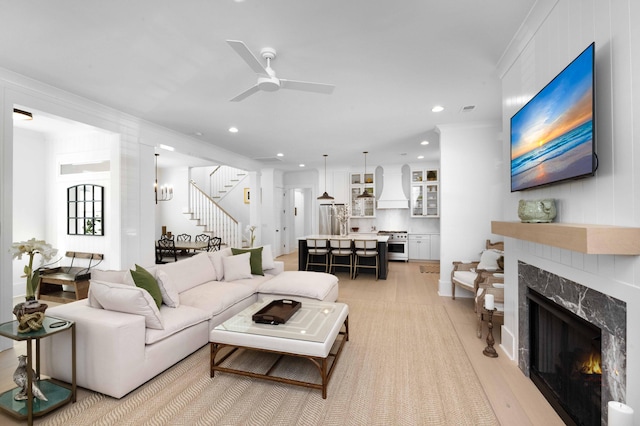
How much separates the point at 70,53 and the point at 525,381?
477 cm

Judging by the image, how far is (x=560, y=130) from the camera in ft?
5.82

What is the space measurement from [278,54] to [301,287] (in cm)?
259

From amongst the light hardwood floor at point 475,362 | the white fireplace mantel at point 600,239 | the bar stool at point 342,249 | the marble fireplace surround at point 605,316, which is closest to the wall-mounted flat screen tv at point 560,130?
the white fireplace mantel at point 600,239

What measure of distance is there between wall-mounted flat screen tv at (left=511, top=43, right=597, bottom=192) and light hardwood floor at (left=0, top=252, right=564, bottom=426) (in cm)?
156

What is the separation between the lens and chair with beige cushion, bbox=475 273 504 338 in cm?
323

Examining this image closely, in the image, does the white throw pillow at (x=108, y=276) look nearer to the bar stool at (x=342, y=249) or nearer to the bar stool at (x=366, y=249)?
the bar stool at (x=342, y=249)

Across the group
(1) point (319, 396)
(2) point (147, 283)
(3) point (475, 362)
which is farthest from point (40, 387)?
(3) point (475, 362)

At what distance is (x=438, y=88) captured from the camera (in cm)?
340

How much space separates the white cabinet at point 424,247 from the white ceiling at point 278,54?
14.8 ft

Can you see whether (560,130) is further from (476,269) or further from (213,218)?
(213,218)

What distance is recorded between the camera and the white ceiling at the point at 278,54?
2104mm

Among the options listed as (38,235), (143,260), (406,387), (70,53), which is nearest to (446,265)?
(406,387)

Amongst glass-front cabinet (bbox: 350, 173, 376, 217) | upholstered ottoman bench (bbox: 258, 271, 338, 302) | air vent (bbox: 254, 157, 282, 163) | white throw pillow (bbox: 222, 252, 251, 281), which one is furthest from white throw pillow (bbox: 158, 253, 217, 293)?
glass-front cabinet (bbox: 350, 173, 376, 217)

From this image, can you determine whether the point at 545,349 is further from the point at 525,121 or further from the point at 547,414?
the point at 525,121
